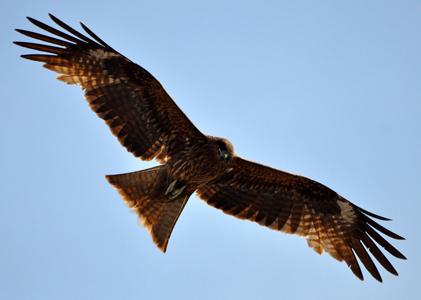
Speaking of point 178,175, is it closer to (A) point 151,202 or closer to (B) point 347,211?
(A) point 151,202

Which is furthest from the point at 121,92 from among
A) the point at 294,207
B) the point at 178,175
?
the point at 294,207

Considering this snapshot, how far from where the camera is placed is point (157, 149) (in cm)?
1249

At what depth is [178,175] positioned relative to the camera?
484 inches

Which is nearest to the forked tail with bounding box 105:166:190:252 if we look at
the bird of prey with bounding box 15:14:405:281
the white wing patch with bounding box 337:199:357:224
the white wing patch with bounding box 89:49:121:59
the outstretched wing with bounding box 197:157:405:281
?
the bird of prey with bounding box 15:14:405:281

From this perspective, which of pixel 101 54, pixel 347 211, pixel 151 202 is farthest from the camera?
pixel 347 211

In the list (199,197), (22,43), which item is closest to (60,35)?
(22,43)

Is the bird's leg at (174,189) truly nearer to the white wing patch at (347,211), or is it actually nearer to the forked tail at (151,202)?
the forked tail at (151,202)

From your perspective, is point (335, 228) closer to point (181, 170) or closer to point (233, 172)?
point (233, 172)

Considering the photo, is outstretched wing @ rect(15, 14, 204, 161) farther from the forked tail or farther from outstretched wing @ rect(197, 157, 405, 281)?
outstretched wing @ rect(197, 157, 405, 281)

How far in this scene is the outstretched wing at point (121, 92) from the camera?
1185 centimetres

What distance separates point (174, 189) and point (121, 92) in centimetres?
176

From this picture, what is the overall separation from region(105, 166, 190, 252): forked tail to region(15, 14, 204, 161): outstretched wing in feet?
1.72

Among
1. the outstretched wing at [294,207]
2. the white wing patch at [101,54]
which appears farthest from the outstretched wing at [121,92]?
the outstretched wing at [294,207]

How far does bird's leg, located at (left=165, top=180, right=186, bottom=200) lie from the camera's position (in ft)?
40.2
